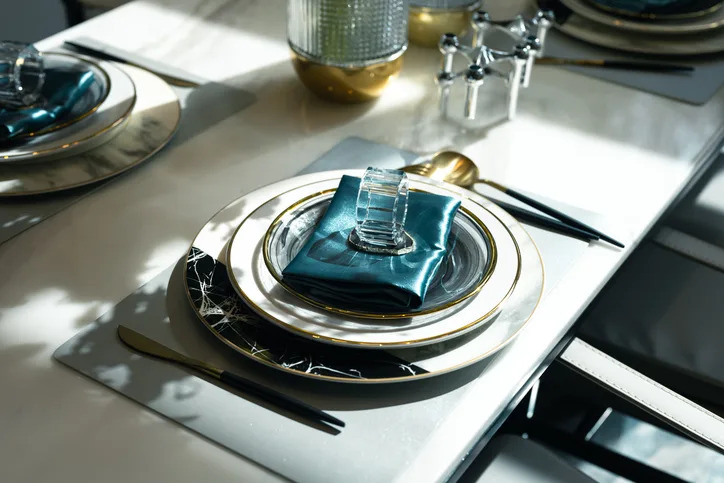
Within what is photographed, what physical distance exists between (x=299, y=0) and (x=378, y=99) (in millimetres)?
173

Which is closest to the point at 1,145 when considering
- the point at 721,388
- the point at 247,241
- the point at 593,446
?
the point at 247,241

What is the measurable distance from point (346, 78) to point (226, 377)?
1.71ft

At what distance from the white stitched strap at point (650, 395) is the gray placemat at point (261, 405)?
0.69 ft

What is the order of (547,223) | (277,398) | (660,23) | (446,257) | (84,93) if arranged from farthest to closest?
1. (660,23)
2. (84,93)
3. (547,223)
4. (446,257)
5. (277,398)

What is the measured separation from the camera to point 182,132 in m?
1.03

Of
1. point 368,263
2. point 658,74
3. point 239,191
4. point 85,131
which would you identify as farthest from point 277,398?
point 658,74

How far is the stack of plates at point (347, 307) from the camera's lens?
647 millimetres

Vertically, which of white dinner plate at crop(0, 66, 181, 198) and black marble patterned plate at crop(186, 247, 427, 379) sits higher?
black marble patterned plate at crop(186, 247, 427, 379)

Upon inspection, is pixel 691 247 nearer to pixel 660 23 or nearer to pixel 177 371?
pixel 660 23

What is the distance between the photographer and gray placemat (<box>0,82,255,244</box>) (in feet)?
2.82

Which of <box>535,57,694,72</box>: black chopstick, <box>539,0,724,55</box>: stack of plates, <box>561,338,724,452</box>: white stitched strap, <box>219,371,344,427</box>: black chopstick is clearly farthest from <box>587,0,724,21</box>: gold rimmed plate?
<box>219,371,344,427</box>: black chopstick

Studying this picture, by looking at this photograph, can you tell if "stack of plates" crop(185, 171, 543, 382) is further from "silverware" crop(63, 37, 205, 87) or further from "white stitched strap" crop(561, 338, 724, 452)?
"silverware" crop(63, 37, 205, 87)

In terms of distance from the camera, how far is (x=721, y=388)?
105cm

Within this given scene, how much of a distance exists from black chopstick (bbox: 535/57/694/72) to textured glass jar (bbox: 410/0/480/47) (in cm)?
12
